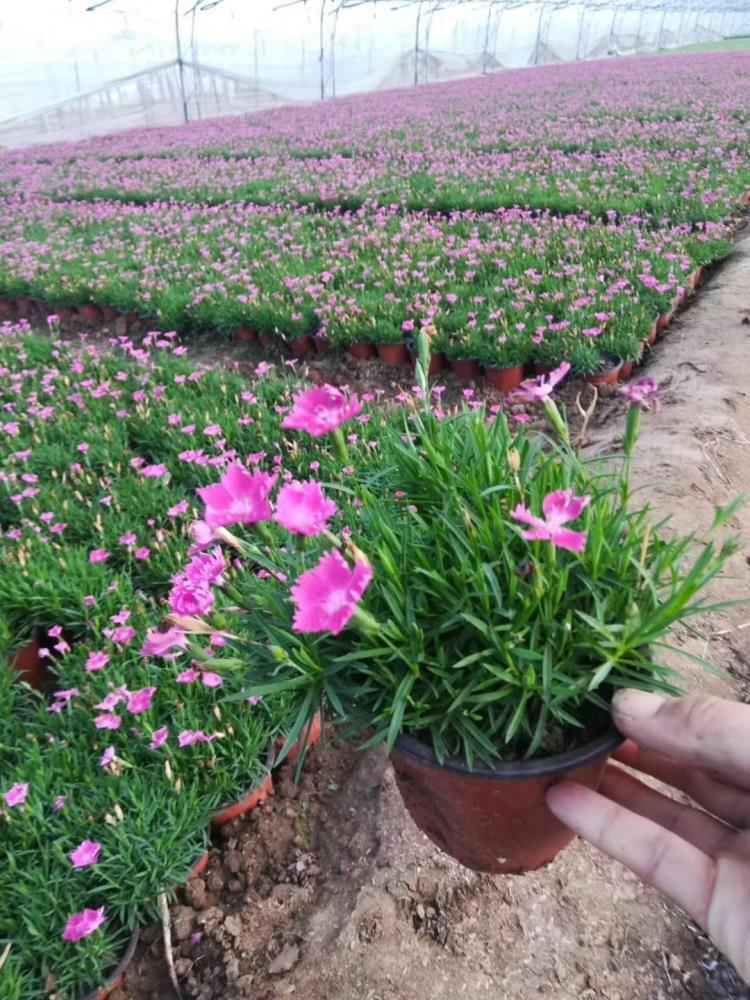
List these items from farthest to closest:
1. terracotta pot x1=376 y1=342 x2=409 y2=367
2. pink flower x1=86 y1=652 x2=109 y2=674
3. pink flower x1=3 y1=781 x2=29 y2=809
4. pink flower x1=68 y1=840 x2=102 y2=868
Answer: terracotta pot x1=376 y1=342 x2=409 y2=367 < pink flower x1=86 y1=652 x2=109 y2=674 < pink flower x1=3 y1=781 x2=29 y2=809 < pink flower x1=68 y1=840 x2=102 y2=868

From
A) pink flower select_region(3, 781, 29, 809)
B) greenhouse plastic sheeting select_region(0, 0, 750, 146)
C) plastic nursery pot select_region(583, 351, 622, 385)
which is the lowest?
pink flower select_region(3, 781, 29, 809)

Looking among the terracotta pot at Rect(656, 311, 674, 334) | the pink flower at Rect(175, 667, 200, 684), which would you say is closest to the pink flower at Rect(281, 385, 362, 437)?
the pink flower at Rect(175, 667, 200, 684)

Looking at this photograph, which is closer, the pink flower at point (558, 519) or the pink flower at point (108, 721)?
the pink flower at point (558, 519)

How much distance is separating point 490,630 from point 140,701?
4.38 feet

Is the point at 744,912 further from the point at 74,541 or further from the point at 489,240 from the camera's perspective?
the point at 489,240

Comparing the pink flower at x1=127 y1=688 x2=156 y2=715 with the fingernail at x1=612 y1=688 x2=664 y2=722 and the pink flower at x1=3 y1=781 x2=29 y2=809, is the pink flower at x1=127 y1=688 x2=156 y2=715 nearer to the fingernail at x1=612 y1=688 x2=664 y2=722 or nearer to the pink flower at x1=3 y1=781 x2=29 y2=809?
the pink flower at x1=3 y1=781 x2=29 y2=809

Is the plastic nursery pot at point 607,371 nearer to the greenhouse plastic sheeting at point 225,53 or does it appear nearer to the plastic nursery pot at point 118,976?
the plastic nursery pot at point 118,976

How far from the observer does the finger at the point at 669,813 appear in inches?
51.8

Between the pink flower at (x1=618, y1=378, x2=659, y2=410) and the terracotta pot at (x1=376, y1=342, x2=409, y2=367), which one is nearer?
the pink flower at (x1=618, y1=378, x2=659, y2=410)

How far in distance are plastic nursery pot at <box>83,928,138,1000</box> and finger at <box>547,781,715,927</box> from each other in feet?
3.98

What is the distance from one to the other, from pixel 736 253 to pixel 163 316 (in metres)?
5.54

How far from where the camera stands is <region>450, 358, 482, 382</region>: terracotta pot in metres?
4.79

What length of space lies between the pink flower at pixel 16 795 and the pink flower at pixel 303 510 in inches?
55.7

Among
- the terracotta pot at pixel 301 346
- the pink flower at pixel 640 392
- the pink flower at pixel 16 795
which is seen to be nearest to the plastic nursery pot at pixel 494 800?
the pink flower at pixel 640 392
